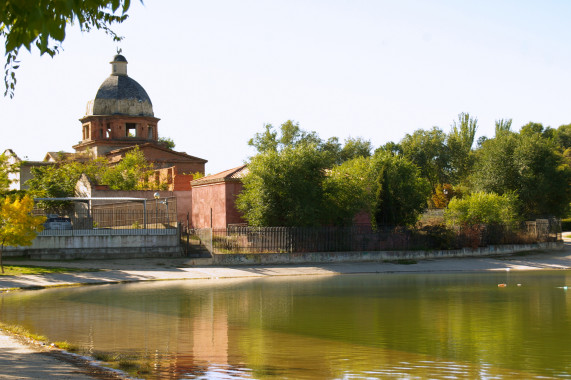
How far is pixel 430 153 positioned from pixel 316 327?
63839 mm

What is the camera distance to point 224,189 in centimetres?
4138

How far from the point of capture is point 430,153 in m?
78.1

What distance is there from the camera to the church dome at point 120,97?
69562mm

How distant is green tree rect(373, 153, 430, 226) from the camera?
42.9 metres

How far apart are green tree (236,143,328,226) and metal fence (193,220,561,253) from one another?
114 centimetres

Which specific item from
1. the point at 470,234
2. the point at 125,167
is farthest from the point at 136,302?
the point at 125,167

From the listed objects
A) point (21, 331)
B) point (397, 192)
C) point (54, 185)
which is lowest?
point (21, 331)

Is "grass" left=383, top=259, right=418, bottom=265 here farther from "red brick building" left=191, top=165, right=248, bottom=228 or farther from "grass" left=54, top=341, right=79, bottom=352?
"grass" left=54, top=341, right=79, bottom=352

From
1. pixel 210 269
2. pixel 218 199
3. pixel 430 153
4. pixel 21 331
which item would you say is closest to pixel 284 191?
pixel 218 199

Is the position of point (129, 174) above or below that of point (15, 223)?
above

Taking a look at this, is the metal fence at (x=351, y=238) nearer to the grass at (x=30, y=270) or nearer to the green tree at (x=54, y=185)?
the grass at (x=30, y=270)

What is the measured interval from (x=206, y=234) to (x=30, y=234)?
10.2 metres

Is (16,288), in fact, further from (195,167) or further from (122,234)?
(195,167)

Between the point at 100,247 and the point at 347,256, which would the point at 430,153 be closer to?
the point at 347,256
